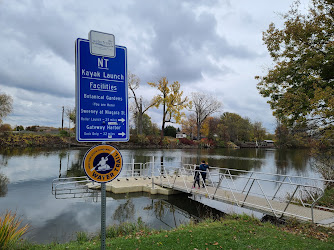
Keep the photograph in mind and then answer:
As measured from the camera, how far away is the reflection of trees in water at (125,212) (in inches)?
389

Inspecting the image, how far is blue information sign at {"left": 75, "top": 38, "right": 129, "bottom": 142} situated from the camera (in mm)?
3025

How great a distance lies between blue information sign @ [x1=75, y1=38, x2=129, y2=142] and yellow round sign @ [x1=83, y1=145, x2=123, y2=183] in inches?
5.6

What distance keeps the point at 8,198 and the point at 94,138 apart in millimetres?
12442

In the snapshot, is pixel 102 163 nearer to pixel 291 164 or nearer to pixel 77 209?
pixel 77 209

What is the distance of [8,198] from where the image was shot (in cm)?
1242

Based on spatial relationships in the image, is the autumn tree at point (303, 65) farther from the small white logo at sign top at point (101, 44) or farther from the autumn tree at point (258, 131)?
the autumn tree at point (258, 131)

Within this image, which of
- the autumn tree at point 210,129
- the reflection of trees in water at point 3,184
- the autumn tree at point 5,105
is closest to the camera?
the reflection of trees in water at point 3,184

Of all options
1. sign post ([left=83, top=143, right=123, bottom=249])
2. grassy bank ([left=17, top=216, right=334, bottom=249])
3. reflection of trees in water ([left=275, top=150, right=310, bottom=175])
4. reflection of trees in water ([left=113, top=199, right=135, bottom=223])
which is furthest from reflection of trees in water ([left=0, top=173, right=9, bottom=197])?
reflection of trees in water ([left=275, top=150, right=310, bottom=175])

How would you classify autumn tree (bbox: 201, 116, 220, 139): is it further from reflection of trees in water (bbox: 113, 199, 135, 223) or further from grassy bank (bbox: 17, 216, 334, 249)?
grassy bank (bbox: 17, 216, 334, 249)

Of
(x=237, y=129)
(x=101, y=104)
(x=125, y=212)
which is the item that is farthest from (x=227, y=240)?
(x=237, y=129)

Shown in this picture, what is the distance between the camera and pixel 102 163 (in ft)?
9.97

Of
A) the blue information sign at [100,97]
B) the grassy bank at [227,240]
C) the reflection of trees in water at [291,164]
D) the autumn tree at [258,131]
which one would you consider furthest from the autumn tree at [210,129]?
the blue information sign at [100,97]

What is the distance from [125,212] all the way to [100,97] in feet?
28.7

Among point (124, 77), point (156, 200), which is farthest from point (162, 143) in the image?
point (124, 77)
